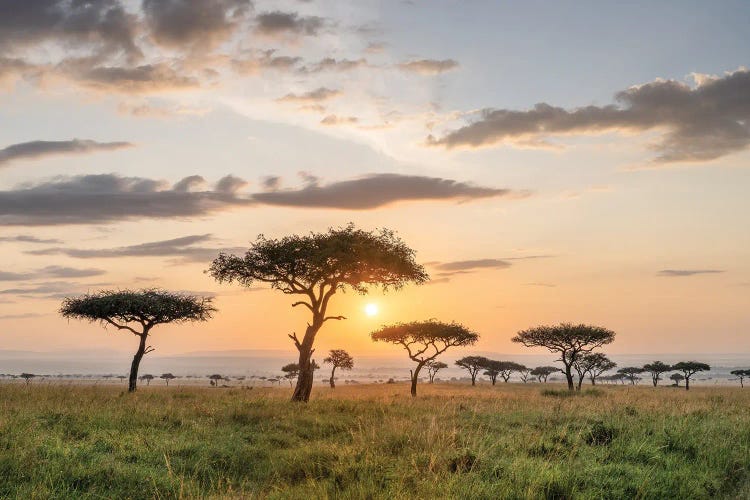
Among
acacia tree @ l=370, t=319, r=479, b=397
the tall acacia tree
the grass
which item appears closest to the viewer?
the grass

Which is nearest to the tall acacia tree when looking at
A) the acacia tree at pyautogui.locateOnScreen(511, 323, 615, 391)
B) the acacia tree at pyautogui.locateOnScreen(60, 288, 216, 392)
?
the acacia tree at pyautogui.locateOnScreen(60, 288, 216, 392)

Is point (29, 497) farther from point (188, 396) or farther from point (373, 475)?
point (188, 396)

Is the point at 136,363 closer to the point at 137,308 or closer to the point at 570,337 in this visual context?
the point at 137,308

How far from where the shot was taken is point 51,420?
17141 mm

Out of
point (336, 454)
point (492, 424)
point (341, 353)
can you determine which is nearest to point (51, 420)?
point (336, 454)

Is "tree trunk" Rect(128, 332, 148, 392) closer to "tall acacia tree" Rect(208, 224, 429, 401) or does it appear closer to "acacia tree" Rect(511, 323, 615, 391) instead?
"tall acacia tree" Rect(208, 224, 429, 401)

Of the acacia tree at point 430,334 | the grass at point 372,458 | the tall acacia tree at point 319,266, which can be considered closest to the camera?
the grass at point 372,458

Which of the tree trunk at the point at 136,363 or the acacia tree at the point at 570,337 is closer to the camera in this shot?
the tree trunk at the point at 136,363

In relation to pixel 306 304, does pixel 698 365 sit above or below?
below

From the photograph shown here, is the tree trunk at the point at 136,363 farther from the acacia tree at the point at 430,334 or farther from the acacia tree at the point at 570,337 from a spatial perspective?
the acacia tree at the point at 570,337

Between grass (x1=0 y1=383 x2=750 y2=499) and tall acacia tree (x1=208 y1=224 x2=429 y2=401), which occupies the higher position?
tall acacia tree (x1=208 y1=224 x2=429 y2=401)

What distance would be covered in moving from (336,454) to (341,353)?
86.5 m

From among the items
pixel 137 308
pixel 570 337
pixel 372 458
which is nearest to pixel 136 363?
pixel 137 308

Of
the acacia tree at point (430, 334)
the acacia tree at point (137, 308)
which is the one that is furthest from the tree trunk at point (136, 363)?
the acacia tree at point (430, 334)
